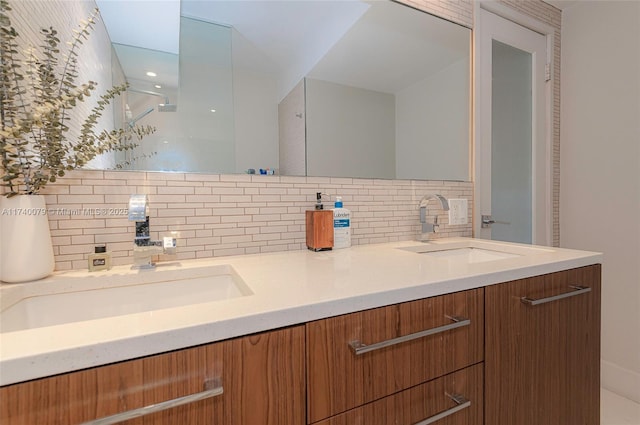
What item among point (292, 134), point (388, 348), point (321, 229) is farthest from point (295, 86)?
point (388, 348)

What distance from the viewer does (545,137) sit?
189 centimetres

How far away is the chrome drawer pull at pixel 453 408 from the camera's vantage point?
2.18 ft

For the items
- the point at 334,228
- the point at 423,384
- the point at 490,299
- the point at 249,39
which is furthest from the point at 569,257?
the point at 249,39

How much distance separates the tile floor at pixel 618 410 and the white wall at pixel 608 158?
0.16ft

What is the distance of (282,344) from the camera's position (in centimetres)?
51

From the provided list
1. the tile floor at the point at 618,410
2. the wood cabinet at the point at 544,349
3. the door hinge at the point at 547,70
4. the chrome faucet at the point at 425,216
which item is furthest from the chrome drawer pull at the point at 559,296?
the door hinge at the point at 547,70

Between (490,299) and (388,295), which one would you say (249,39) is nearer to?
(388,295)

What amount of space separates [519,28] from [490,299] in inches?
71.6

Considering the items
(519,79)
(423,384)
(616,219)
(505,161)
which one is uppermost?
(519,79)

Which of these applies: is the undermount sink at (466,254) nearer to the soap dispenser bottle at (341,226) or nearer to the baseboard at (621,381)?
the soap dispenser bottle at (341,226)

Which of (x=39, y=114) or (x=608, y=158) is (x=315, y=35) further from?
(x=608, y=158)

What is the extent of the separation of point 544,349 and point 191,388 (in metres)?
0.95

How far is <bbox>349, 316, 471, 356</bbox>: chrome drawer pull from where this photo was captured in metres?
0.57

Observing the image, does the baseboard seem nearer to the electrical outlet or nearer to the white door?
the white door
